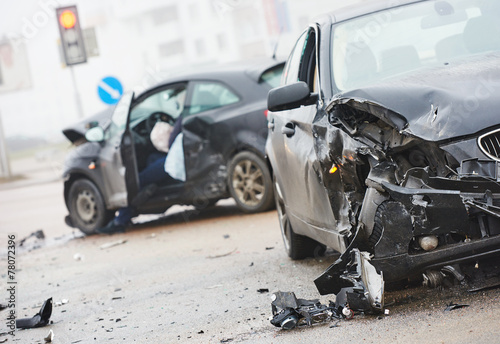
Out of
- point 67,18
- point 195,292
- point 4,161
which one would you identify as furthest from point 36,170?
point 195,292

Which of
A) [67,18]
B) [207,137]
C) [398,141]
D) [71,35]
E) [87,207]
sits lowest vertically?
[87,207]

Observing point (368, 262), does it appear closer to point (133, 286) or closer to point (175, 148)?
point (133, 286)

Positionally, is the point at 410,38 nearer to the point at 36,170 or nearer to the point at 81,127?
the point at 81,127

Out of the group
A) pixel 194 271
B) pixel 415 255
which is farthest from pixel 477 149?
pixel 194 271

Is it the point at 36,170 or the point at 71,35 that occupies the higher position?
the point at 71,35

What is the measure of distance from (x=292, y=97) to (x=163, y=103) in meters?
6.19

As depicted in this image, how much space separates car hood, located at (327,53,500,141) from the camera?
4.14 m

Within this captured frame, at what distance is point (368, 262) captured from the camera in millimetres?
4379

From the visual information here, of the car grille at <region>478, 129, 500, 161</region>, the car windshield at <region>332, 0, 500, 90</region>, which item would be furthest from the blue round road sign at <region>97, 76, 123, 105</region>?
the car grille at <region>478, 129, 500, 161</region>

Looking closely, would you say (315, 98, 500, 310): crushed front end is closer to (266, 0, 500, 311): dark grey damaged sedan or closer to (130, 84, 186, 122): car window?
(266, 0, 500, 311): dark grey damaged sedan

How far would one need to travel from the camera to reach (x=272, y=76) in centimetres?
1103

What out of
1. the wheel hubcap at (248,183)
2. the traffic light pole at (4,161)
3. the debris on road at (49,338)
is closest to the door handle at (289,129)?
the debris on road at (49,338)

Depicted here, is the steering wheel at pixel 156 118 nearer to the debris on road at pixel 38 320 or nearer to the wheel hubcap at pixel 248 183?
the wheel hubcap at pixel 248 183

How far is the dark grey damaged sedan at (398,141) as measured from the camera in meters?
4.12
